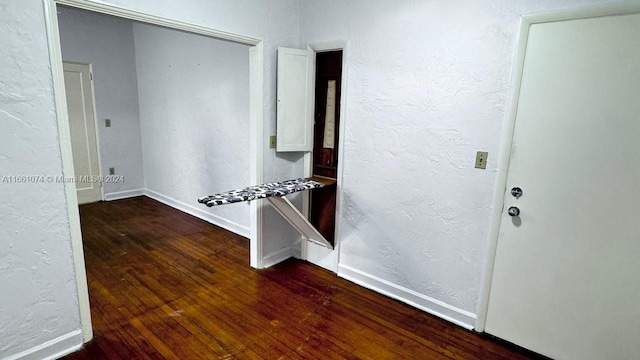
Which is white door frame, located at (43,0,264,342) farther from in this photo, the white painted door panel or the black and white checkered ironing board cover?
the black and white checkered ironing board cover

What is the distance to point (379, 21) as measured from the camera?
236cm

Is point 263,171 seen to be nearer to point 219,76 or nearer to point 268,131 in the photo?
point 268,131

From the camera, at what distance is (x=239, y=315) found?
2.32m

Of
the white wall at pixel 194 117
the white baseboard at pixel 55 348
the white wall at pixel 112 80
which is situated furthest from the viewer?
the white wall at pixel 112 80

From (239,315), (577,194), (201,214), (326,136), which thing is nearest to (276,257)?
(239,315)

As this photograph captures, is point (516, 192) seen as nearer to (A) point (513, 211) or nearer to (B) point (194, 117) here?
(A) point (513, 211)

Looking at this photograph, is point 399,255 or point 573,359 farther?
point 399,255

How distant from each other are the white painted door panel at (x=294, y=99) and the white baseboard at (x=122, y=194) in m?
3.44

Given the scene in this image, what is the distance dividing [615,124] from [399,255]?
1.47m

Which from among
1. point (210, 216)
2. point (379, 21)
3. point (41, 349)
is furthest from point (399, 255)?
point (210, 216)

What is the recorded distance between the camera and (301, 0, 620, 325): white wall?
2.00 meters

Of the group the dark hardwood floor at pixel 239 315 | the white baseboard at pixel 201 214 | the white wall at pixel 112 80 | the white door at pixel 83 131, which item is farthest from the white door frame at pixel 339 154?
the white door at pixel 83 131

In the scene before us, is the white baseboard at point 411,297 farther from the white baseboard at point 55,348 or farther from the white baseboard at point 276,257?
the white baseboard at point 55,348

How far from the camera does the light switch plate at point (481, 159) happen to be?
204 centimetres
